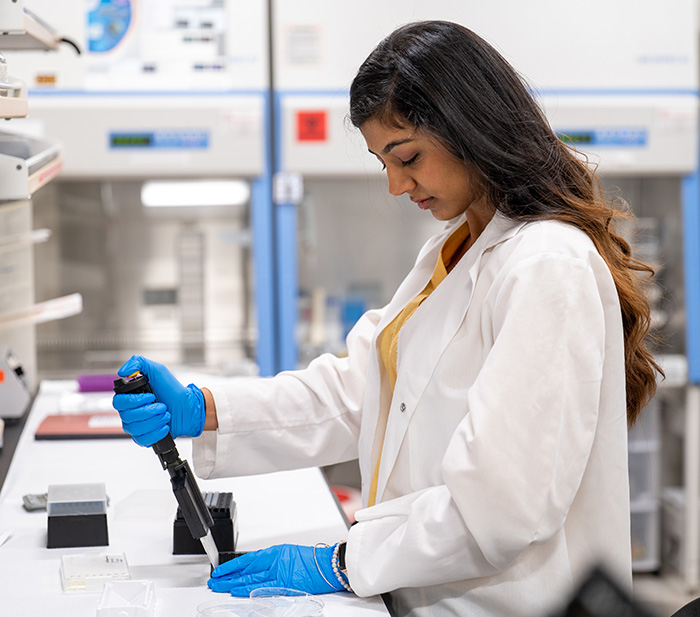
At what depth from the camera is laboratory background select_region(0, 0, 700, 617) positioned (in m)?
2.68

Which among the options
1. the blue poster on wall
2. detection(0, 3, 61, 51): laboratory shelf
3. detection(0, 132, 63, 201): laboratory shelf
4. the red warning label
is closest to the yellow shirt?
detection(0, 132, 63, 201): laboratory shelf

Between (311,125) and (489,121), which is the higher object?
(489,121)

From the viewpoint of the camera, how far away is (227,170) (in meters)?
2.70

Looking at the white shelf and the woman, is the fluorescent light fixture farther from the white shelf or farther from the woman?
the woman

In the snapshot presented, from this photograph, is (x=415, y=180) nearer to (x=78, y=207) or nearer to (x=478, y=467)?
(x=478, y=467)

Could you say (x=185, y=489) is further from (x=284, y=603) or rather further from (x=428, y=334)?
(x=428, y=334)

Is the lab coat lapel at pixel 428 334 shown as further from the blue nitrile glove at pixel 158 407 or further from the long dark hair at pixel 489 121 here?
the blue nitrile glove at pixel 158 407

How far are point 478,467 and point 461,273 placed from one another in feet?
1.03

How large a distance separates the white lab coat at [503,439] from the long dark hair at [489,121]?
2.1 inches

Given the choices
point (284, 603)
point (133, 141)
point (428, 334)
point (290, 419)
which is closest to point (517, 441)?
point (428, 334)

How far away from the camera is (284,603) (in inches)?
41.0

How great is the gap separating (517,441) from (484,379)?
83 millimetres

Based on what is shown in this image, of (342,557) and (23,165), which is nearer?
(342,557)

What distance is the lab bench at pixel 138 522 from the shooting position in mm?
1095
